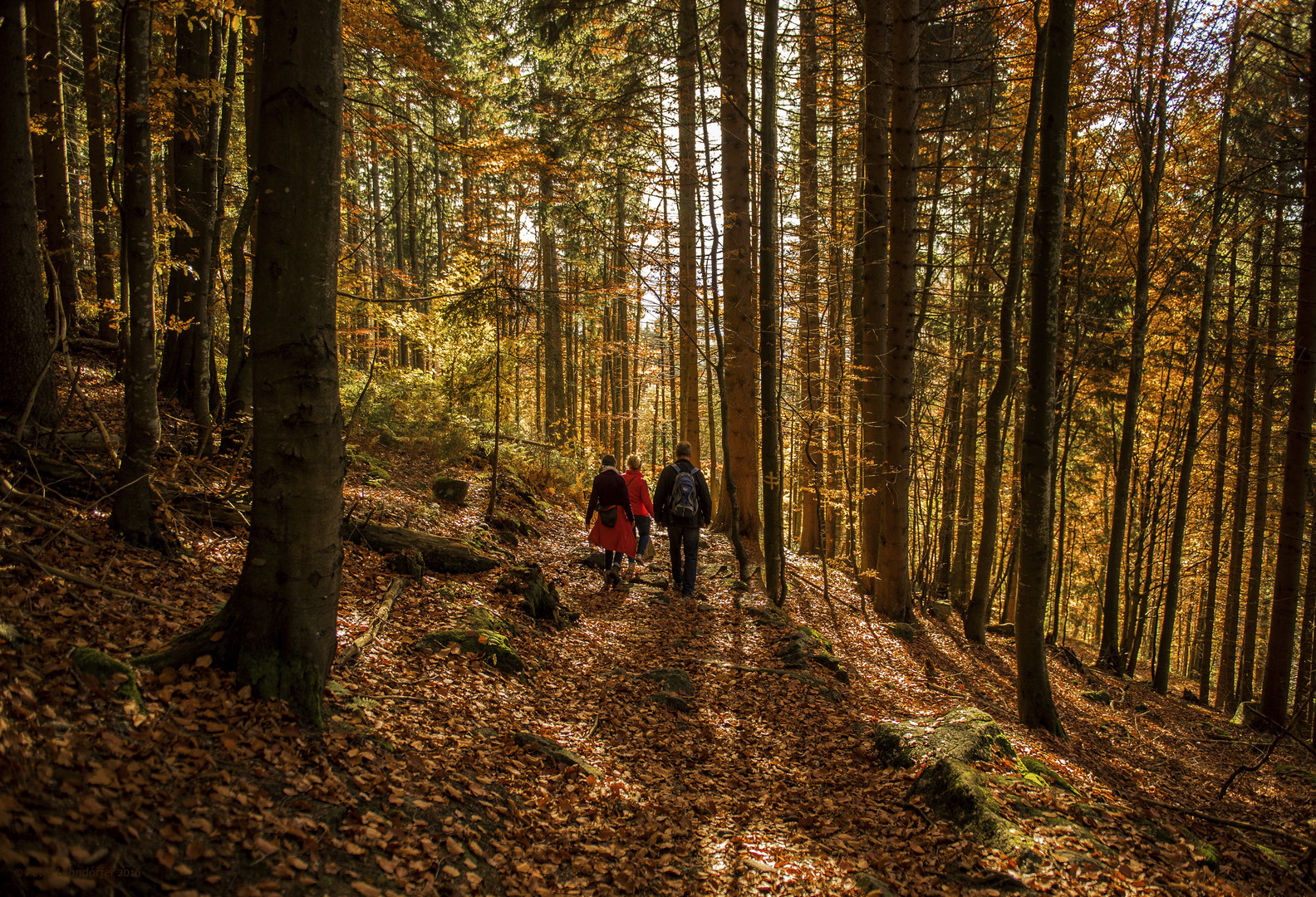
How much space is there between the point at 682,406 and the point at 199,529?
35.2 feet

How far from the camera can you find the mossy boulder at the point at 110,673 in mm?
2973

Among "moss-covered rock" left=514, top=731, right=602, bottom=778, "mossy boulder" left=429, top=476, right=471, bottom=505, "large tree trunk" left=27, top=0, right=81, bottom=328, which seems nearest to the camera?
"moss-covered rock" left=514, top=731, right=602, bottom=778

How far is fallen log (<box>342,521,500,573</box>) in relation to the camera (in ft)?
22.8

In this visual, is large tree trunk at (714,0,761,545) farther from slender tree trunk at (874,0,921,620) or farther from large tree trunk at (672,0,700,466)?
slender tree trunk at (874,0,921,620)

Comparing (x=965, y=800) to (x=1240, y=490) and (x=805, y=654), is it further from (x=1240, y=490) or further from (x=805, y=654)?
(x=1240, y=490)

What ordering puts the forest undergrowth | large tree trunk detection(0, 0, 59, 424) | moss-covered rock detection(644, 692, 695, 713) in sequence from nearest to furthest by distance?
the forest undergrowth → large tree trunk detection(0, 0, 59, 424) → moss-covered rock detection(644, 692, 695, 713)

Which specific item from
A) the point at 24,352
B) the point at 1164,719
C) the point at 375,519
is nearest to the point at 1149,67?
the point at 1164,719

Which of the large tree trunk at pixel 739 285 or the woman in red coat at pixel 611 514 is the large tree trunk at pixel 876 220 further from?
the woman in red coat at pixel 611 514

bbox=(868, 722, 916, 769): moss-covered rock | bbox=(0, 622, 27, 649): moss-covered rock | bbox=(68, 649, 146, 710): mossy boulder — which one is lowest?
bbox=(868, 722, 916, 769): moss-covered rock

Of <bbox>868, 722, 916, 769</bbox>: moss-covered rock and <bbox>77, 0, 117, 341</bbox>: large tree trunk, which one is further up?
<bbox>77, 0, 117, 341</bbox>: large tree trunk

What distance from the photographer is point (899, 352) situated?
359 inches

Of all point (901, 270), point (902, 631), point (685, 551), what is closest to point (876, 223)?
point (901, 270)

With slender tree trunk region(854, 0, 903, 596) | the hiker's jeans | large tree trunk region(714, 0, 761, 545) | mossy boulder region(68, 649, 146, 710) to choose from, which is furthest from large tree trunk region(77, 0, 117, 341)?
slender tree trunk region(854, 0, 903, 596)

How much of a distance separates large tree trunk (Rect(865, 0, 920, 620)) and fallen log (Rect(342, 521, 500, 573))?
18.7ft
